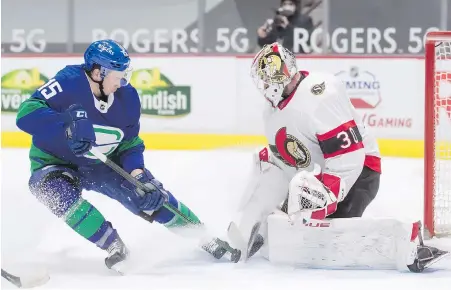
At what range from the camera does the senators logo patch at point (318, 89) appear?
2.33 metres

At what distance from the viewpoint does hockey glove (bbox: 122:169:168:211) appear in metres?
2.40

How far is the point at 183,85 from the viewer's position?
17.3ft

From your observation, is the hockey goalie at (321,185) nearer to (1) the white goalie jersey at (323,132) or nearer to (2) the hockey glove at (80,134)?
(1) the white goalie jersey at (323,132)

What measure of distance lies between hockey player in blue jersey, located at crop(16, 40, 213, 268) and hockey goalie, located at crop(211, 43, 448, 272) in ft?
1.32

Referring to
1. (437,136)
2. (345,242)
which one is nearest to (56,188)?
(345,242)

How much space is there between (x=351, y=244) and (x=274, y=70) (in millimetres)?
589

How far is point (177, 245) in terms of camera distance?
9.14ft

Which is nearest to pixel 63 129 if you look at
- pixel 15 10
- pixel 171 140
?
pixel 171 140

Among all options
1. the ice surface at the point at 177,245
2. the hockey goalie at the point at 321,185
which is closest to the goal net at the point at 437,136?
the ice surface at the point at 177,245

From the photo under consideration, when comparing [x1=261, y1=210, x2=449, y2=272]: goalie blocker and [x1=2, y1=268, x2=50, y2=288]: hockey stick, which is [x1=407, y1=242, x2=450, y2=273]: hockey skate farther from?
[x1=2, y1=268, x2=50, y2=288]: hockey stick

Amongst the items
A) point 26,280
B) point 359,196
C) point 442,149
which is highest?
point 442,149

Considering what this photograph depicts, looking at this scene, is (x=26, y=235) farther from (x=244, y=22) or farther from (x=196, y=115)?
(x=244, y=22)

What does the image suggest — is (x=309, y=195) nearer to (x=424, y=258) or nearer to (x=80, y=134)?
(x=424, y=258)

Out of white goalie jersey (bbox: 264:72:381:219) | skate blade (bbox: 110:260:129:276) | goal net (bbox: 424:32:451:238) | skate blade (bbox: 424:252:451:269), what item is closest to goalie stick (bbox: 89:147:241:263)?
skate blade (bbox: 110:260:129:276)
